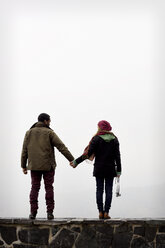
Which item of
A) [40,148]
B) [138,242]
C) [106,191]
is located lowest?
[138,242]

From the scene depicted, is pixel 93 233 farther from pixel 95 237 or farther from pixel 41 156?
pixel 41 156

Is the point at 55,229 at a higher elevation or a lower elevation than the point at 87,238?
higher

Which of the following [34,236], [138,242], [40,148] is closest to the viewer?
[138,242]

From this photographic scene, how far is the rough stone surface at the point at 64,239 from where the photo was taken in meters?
9.42

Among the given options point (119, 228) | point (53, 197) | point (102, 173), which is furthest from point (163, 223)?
point (53, 197)

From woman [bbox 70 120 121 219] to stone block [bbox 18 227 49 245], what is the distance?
3.67ft

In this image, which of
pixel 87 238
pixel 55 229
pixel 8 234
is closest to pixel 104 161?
pixel 87 238

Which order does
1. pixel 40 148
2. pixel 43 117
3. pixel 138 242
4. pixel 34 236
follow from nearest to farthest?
pixel 138 242
pixel 34 236
pixel 40 148
pixel 43 117

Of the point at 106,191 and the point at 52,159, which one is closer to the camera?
the point at 106,191

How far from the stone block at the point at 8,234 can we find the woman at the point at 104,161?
1.68 m

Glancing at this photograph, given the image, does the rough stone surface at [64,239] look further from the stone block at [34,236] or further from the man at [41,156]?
the man at [41,156]

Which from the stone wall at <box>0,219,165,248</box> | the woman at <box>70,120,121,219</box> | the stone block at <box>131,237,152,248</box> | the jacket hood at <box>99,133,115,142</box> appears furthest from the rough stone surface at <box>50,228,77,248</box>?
the jacket hood at <box>99,133,115,142</box>

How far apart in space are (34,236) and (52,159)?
1493 millimetres

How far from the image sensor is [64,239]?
9445 millimetres
